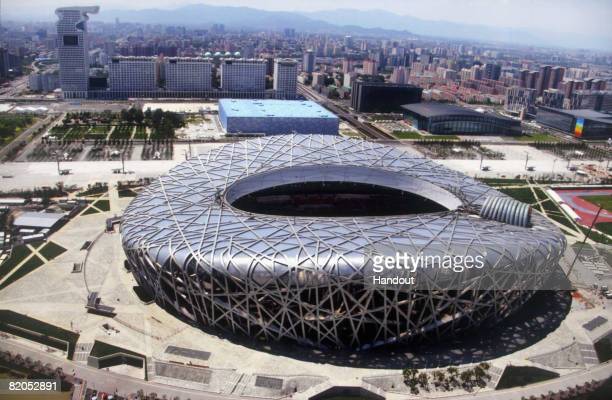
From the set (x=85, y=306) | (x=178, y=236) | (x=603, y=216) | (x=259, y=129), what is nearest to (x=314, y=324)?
(x=178, y=236)

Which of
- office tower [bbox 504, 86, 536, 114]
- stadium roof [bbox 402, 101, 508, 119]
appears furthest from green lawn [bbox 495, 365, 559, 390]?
office tower [bbox 504, 86, 536, 114]

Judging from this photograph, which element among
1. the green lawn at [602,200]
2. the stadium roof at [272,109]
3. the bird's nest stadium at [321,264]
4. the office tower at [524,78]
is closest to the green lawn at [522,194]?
the green lawn at [602,200]

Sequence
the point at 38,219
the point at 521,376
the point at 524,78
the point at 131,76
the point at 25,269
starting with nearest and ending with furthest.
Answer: the point at 521,376
the point at 25,269
the point at 38,219
the point at 131,76
the point at 524,78

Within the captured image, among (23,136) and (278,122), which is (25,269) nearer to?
(23,136)

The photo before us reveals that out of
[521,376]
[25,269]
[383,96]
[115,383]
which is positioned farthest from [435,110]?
[115,383]

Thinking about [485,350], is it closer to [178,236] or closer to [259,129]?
[178,236]
